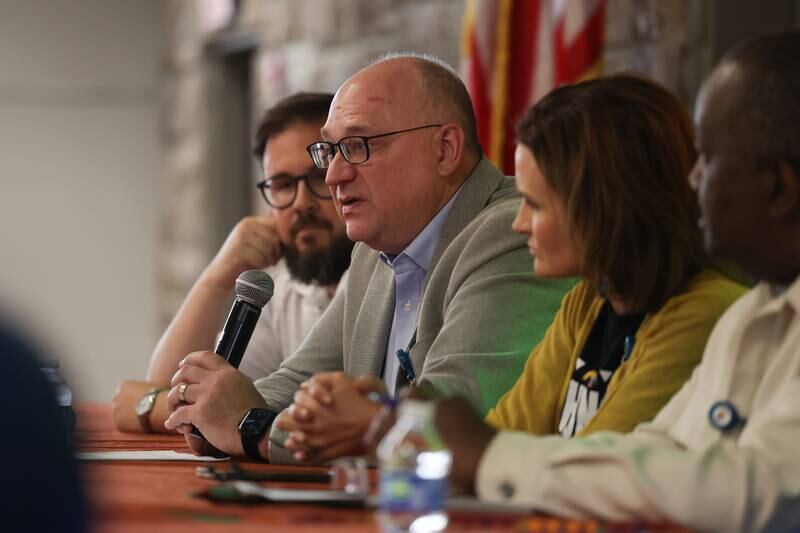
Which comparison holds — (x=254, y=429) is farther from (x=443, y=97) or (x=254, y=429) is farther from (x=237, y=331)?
(x=443, y=97)

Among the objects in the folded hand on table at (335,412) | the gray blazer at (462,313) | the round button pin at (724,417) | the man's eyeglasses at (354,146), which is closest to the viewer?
the round button pin at (724,417)

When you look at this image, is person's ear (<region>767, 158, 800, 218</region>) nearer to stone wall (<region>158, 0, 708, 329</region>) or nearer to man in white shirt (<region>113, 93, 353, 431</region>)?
man in white shirt (<region>113, 93, 353, 431</region>)

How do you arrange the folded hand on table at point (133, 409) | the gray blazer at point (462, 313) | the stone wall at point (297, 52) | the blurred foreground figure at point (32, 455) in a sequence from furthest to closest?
the stone wall at point (297, 52) < the folded hand on table at point (133, 409) < the gray blazer at point (462, 313) < the blurred foreground figure at point (32, 455)

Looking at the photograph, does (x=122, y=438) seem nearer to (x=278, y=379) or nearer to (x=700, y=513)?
(x=278, y=379)

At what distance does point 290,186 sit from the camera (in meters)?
3.22

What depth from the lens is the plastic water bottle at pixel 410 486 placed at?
132cm

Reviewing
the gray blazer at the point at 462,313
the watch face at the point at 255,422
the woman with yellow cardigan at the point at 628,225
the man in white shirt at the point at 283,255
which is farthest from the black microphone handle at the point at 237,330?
the man in white shirt at the point at 283,255

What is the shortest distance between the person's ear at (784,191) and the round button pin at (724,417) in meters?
0.21

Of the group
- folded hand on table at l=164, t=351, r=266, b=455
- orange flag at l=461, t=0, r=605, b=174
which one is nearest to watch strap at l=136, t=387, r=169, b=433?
folded hand on table at l=164, t=351, r=266, b=455

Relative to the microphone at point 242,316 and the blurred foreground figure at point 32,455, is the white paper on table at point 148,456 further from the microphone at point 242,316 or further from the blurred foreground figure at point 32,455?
the blurred foreground figure at point 32,455

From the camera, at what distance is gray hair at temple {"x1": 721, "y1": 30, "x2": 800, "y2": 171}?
1410mm

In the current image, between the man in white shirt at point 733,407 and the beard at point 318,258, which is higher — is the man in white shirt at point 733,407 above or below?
above

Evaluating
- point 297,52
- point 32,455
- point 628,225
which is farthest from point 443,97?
point 297,52

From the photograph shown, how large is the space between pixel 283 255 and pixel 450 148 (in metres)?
0.84
